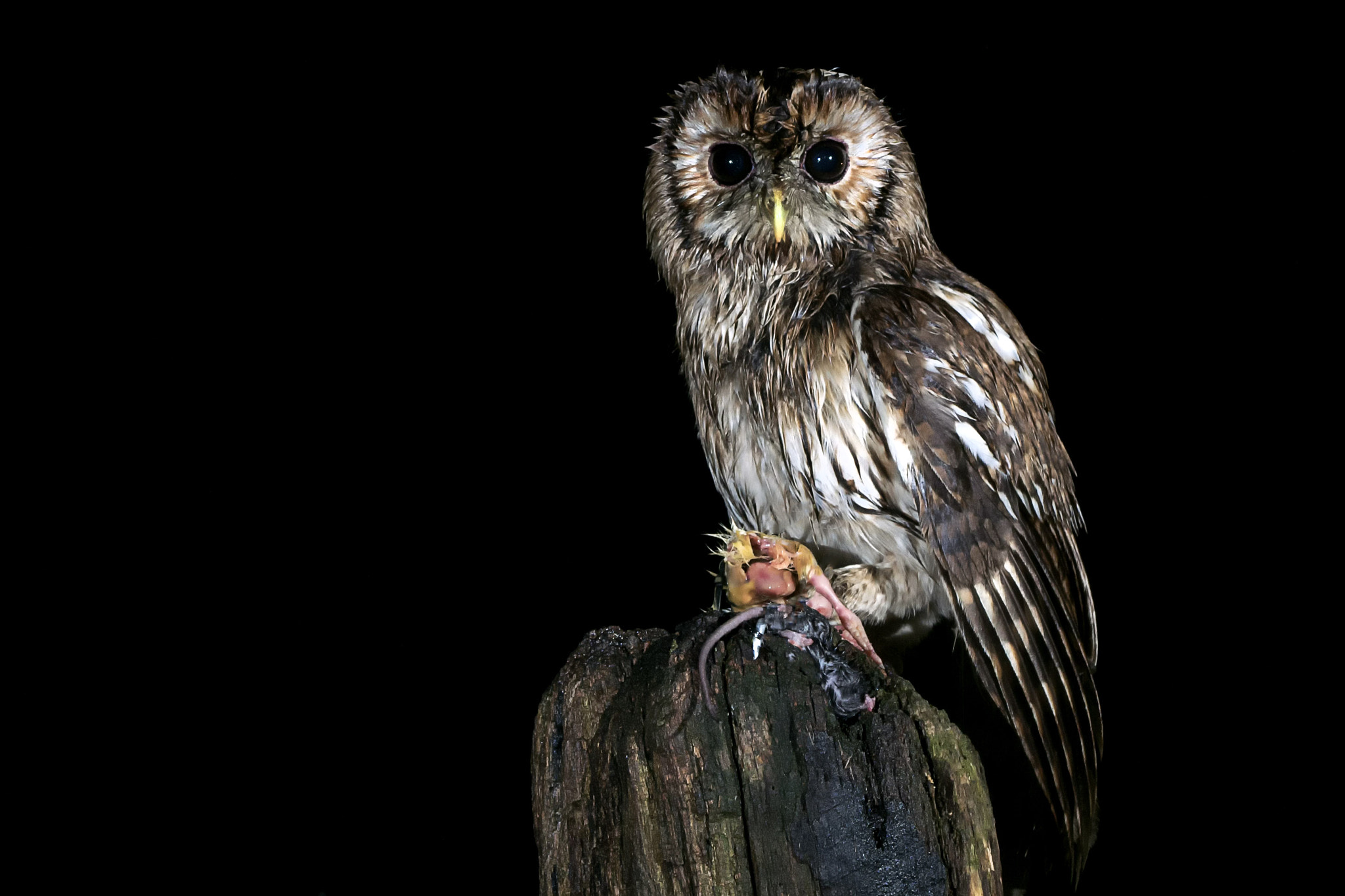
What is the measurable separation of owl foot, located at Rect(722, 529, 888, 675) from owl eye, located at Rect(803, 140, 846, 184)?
617 mm

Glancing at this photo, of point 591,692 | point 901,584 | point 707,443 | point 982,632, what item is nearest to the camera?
point 591,692

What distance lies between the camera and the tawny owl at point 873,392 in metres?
1.50

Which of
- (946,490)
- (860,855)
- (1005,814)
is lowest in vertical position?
(1005,814)

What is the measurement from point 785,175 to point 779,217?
86 mm

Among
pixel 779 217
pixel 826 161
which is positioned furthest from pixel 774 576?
pixel 826 161

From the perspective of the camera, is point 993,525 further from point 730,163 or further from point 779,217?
point 730,163

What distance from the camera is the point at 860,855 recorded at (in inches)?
46.7

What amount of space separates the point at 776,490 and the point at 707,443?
0.18 meters

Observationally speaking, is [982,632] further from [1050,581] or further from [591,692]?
[591,692]

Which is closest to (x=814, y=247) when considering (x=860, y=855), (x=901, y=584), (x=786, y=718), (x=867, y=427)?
(x=867, y=427)

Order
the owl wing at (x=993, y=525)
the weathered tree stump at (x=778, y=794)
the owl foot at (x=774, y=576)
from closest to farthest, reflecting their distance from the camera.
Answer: the weathered tree stump at (x=778, y=794) < the owl foot at (x=774, y=576) < the owl wing at (x=993, y=525)

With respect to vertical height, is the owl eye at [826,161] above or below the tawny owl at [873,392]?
above

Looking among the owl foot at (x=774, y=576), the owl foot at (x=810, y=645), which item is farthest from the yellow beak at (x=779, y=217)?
the owl foot at (x=810, y=645)

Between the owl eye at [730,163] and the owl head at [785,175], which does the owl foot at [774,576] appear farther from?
the owl eye at [730,163]
